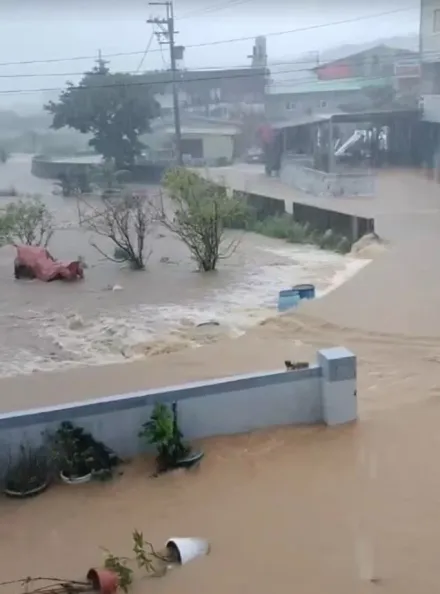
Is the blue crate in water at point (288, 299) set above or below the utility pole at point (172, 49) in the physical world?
below

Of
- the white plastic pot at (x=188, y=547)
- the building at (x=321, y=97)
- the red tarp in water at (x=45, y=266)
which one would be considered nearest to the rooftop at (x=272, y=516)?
the white plastic pot at (x=188, y=547)

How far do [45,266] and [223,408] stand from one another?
4.10m

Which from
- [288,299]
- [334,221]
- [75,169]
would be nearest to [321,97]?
[75,169]

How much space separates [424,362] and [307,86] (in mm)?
8411

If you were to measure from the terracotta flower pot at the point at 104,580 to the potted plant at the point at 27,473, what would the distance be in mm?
597

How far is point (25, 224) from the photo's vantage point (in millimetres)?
7910

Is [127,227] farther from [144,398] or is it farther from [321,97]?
[321,97]

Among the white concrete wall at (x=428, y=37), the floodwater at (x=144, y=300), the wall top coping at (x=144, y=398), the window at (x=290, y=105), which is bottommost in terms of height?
the floodwater at (x=144, y=300)

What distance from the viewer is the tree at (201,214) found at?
6980 mm

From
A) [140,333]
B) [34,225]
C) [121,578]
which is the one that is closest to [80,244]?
[34,225]

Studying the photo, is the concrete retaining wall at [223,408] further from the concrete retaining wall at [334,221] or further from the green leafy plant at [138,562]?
the concrete retaining wall at [334,221]

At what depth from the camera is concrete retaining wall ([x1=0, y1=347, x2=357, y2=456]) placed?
2703 millimetres

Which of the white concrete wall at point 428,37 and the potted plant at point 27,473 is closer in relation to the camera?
the potted plant at point 27,473

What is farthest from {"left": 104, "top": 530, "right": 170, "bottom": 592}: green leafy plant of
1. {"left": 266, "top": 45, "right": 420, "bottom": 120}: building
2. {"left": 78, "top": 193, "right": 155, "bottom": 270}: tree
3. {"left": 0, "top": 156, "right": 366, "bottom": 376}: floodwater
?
{"left": 266, "top": 45, "right": 420, "bottom": 120}: building
